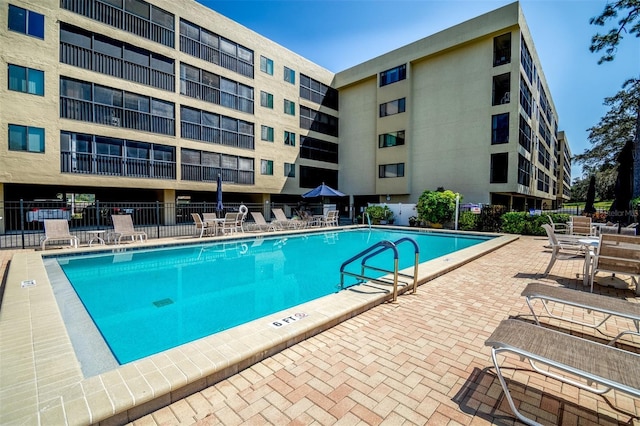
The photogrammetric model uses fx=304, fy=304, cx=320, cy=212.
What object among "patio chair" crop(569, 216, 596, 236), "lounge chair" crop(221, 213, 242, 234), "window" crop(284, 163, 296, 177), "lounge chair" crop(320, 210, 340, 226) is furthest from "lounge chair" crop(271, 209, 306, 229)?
"patio chair" crop(569, 216, 596, 236)

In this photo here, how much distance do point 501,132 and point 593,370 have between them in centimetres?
1992

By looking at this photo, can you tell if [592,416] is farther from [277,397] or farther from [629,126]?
[629,126]

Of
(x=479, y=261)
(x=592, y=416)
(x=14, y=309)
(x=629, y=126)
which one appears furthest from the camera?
(x=629, y=126)

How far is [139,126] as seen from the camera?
1594 centimetres

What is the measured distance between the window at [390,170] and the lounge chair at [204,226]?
14646mm

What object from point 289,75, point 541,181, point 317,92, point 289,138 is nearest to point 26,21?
point 289,75

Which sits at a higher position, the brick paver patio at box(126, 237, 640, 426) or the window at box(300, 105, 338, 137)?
the window at box(300, 105, 338, 137)

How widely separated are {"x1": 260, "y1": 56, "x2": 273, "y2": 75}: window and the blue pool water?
15.0m

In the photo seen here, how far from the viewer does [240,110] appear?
20359mm

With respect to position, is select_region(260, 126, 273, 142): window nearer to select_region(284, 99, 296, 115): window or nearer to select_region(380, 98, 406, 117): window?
select_region(284, 99, 296, 115): window

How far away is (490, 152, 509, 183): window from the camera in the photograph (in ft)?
60.2

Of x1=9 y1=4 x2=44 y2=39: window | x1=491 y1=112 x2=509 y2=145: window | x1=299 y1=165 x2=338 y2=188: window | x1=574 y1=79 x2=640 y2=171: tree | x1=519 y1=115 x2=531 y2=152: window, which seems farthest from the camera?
x1=574 y1=79 x2=640 y2=171: tree

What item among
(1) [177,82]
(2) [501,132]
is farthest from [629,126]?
(1) [177,82]

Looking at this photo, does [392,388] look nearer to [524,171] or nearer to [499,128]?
[499,128]
